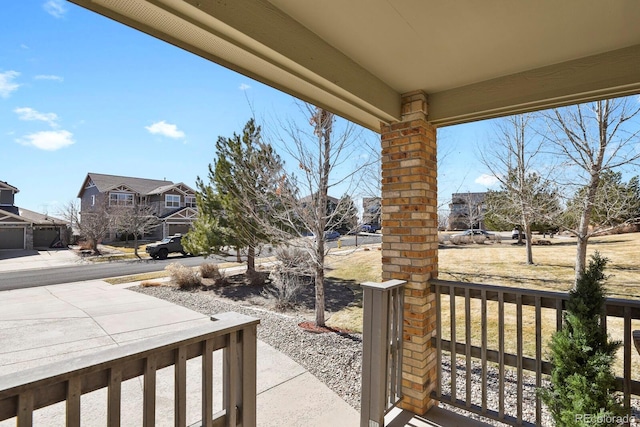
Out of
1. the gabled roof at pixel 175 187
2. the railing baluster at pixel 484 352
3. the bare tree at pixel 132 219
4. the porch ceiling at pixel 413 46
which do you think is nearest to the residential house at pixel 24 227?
the bare tree at pixel 132 219

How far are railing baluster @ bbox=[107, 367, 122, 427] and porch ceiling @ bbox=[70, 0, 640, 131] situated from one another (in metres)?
1.48

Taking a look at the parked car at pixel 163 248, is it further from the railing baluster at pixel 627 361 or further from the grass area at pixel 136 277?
the railing baluster at pixel 627 361

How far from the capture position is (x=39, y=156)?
15.3 meters

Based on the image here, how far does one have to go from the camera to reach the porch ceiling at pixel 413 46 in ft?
4.93

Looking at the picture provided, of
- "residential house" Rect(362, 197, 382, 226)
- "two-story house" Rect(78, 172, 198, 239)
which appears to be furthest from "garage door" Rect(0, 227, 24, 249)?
"residential house" Rect(362, 197, 382, 226)

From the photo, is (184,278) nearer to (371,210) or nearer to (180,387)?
(371,210)

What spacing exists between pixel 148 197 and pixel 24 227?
8.19 metres

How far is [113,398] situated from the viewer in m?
1.07

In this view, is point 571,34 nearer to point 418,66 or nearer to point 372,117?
point 418,66

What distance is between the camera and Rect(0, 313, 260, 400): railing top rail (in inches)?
35.0

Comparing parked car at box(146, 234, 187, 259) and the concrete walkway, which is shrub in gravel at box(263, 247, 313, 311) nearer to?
the concrete walkway

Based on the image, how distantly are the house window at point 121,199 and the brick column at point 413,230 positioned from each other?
27.3 m

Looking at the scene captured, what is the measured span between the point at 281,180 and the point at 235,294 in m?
4.49

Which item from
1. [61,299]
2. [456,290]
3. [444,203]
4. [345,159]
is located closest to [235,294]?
[61,299]
